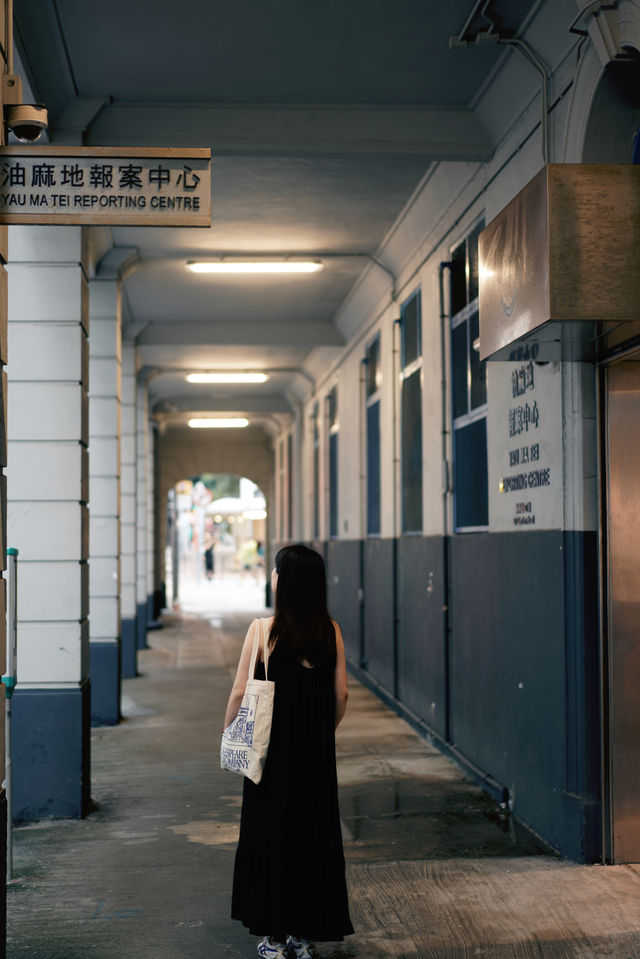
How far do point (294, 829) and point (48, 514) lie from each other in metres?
3.48

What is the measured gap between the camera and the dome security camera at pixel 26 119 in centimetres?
416

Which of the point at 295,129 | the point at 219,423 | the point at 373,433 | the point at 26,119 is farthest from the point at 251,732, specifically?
the point at 219,423

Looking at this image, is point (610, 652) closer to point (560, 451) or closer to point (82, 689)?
point (560, 451)

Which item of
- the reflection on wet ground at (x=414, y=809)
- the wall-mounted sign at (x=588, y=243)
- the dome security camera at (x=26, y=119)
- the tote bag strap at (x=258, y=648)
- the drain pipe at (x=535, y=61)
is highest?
the drain pipe at (x=535, y=61)

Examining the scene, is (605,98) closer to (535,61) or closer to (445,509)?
(535,61)

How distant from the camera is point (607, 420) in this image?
5594 millimetres

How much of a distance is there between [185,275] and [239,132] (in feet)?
15.8

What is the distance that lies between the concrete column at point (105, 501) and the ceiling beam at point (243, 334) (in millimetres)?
3928

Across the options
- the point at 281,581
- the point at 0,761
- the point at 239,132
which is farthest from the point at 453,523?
the point at 0,761

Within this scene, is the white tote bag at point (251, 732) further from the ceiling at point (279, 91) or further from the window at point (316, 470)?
the window at point (316, 470)

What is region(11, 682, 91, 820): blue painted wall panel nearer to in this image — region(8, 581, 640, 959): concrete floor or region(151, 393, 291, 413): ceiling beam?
region(8, 581, 640, 959): concrete floor

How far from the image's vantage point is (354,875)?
546 centimetres

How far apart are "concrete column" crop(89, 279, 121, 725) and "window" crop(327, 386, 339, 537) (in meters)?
5.60

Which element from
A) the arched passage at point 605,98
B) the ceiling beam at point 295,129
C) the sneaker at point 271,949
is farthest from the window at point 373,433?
the sneaker at point 271,949
